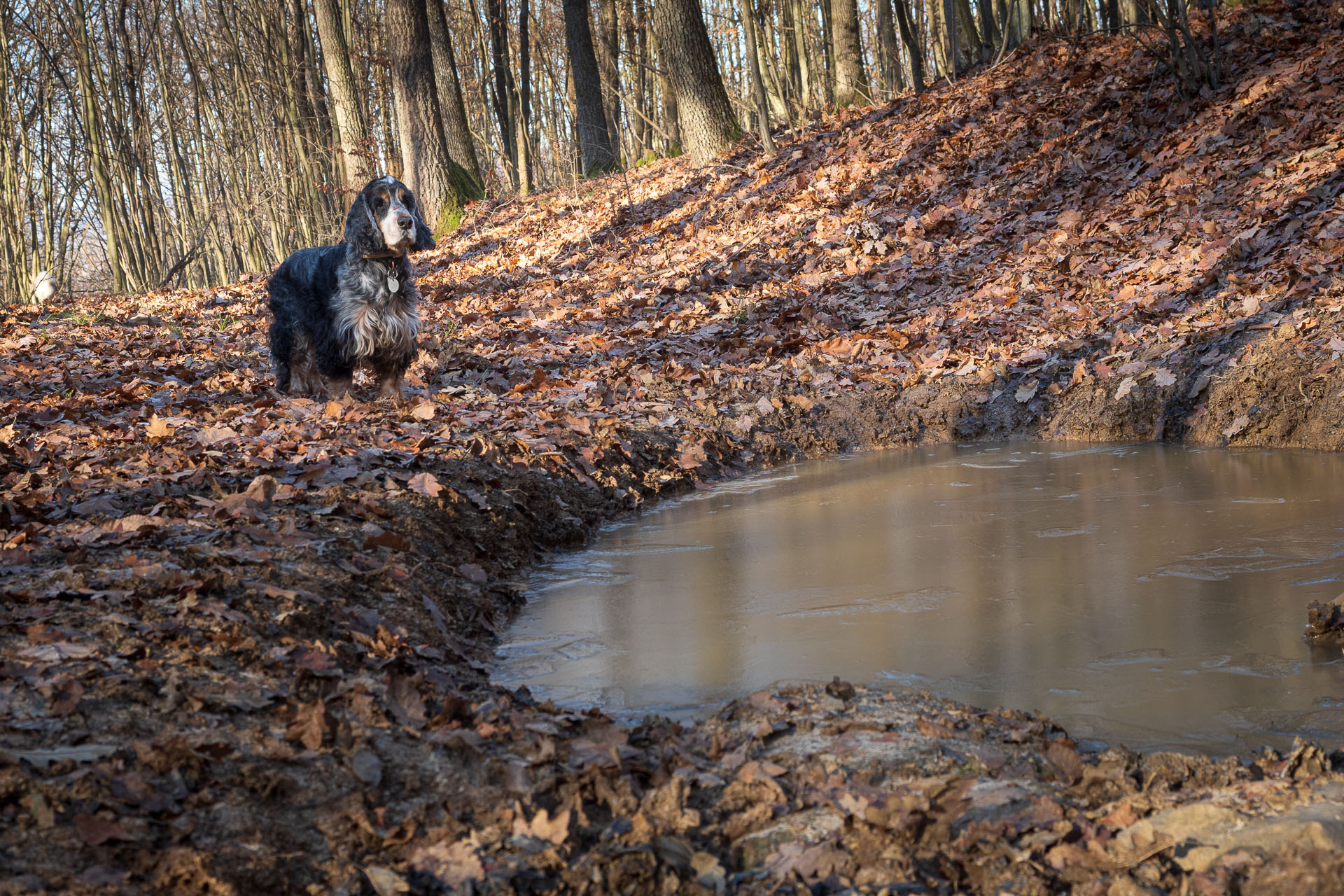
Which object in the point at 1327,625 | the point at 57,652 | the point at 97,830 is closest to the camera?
the point at 97,830

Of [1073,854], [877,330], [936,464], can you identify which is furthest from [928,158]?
[1073,854]

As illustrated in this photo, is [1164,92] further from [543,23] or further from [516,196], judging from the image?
[543,23]

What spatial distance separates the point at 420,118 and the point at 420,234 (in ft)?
36.2

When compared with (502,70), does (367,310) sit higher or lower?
lower

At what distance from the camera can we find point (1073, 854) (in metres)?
2.04

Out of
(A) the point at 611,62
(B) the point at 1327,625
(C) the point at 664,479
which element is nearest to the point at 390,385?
(C) the point at 664,479

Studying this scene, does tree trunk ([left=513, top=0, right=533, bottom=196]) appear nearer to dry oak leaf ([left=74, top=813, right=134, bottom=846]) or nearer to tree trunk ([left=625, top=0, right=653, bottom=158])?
tree trunk ([left=625, top=0, right=653, bottom=158])

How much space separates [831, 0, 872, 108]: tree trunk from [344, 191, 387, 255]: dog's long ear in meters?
10.4

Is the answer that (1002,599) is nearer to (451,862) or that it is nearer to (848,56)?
(451,862)

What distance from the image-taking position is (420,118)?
54.6 feet

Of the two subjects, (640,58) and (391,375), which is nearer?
(391,375)

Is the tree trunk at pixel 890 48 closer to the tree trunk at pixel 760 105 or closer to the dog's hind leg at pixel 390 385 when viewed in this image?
the tree trunk at pixel 760 105

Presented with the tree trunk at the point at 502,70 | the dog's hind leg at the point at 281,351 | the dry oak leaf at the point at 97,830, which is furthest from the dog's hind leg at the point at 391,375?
the tree trunk at the point at 502,70

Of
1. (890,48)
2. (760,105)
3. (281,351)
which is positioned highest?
(890,48)
